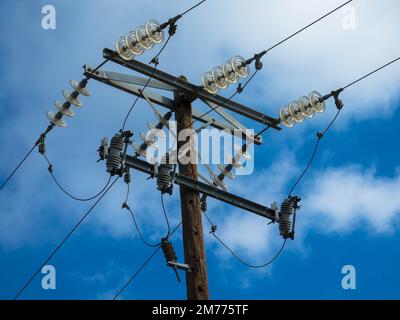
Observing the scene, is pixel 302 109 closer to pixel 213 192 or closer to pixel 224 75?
pixel 224 75

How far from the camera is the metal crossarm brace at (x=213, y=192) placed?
19.2m

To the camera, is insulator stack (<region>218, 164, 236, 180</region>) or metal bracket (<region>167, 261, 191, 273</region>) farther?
insulator stack (<region>218, 164, 236, 180</region>)

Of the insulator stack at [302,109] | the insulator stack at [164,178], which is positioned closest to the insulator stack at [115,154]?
the insulator stack at [164,178]

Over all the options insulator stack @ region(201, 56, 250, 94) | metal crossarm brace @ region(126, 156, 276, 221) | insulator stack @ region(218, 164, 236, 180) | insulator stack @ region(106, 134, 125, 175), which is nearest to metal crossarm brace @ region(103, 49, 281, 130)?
insulator stack @ region(201, 56, 250, 94)

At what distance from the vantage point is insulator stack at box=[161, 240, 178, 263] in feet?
61.4

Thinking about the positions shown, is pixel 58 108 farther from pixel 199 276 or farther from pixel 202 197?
pixel 199 276

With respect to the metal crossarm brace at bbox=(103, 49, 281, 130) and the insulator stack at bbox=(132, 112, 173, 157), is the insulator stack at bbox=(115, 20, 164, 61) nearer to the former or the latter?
the metal crossarm brace at bbox=(103, 49, 281, 130)

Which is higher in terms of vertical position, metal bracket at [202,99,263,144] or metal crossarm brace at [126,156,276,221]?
metal bracket at [202,99,263,144]

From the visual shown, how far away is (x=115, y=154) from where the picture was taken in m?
18.9

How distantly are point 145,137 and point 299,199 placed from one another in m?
2.85

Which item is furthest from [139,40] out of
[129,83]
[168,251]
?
[168,251]

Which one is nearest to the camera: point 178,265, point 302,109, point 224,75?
point 178,265

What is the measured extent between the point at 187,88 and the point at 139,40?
1.24 meters

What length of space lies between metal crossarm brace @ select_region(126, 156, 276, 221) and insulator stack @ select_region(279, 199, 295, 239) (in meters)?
0.14
